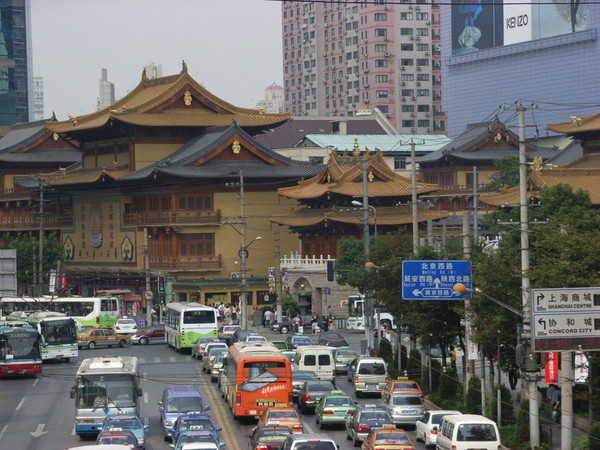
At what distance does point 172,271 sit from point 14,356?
142 ft

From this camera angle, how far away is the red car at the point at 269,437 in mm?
37938

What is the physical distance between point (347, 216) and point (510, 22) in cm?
6604

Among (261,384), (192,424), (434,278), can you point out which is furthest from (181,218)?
(192,424)

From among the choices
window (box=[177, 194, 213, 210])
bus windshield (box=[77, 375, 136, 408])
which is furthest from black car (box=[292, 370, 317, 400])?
window (box=[177, 194, 213, 210])

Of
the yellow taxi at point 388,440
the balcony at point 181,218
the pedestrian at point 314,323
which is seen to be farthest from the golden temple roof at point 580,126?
the yellow taxi at point 388,440

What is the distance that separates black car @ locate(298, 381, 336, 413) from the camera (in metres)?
49.3

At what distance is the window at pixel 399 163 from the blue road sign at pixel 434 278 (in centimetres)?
10408

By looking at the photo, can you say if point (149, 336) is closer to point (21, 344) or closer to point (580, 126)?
point (21, 344)

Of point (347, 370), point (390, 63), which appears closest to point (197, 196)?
point (347, 370)

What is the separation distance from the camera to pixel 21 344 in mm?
61000

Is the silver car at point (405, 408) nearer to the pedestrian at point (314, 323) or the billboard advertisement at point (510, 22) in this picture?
the pedestrian at point (314, 323)

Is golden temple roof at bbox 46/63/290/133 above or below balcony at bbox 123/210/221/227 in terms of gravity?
above

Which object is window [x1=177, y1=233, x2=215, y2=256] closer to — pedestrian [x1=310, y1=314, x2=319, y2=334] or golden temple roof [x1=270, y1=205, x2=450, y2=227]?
golden temple roof [x1=270, y1=205, x2=450, y2=227]

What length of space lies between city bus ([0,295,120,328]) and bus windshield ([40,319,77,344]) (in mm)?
14823
